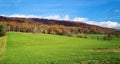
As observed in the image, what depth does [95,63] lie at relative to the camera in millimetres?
27844

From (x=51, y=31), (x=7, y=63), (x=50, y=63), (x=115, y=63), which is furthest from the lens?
(x=51, y=31)

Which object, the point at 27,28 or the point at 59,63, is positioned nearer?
the point at 59,63

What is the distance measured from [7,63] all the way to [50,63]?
7.57m

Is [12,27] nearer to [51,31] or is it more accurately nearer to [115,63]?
[51,31]

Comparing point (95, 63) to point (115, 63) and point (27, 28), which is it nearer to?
point (115, 63)

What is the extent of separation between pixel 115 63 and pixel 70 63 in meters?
6.74

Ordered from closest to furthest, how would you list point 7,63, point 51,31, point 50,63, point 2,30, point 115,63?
point 115,63, point 50,63, point 7,63, point 2,30, point 51,31

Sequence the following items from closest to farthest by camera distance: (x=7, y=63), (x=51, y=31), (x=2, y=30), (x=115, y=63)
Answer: (x=115, y=63), (x=7, y=63), (x=2, y=30), (x=51, y=31)

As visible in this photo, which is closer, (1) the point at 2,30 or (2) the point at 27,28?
(1) the point at 2,30

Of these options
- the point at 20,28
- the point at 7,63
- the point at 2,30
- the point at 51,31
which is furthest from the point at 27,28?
the point at 7,63

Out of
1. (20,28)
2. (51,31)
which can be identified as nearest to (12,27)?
(20,28)

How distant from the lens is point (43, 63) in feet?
97.0

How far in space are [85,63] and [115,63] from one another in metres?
4.46

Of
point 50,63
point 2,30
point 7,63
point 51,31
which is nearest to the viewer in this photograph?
point 50,63
